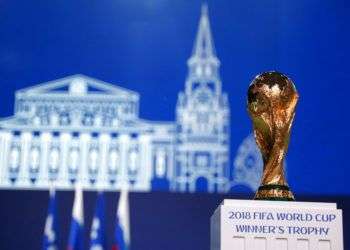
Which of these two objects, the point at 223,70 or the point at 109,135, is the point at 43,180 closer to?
the point at 109,135

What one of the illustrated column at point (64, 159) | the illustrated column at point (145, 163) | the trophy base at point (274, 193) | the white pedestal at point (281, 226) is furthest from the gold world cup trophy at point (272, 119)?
the illustrated column at point (64, 159)

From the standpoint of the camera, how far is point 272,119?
9.57 ft

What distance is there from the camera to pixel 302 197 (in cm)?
625

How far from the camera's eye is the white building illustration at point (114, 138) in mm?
6352

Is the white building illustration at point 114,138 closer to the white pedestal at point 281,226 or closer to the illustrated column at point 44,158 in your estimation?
the illustrated column at point 44,158

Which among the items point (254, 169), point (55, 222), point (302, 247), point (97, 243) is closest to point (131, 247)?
point (97, 243)

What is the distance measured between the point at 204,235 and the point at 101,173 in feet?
3.88

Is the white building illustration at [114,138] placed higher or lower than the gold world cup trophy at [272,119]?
higher

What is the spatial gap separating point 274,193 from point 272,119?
34cm

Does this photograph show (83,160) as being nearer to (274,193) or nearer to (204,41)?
(204,41)

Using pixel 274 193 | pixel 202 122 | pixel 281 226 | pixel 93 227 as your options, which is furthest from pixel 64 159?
pixel 281 226

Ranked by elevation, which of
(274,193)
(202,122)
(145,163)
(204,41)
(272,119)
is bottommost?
(274,193)

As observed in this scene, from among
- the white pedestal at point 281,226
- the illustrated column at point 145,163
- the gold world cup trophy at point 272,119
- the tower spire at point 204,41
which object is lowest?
the white pedestal at point 281,226

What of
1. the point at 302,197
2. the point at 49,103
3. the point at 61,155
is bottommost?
the point at 302,197
